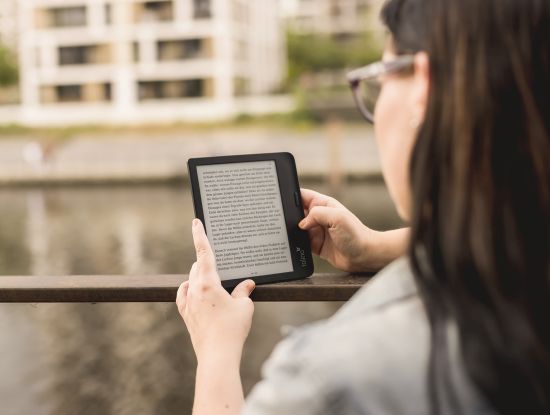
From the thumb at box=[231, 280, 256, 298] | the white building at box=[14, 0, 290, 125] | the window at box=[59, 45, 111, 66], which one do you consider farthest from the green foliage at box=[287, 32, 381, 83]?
the thumb at box=[231, 280, 256, 298]

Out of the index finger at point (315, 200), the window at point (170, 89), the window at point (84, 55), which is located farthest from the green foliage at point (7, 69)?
the index finger at point (315, 200)

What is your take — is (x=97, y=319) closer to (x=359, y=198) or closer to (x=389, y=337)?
(x=389, y=337)

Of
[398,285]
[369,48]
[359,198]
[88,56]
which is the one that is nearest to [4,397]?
[398,285]

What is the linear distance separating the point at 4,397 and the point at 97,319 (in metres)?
2.89

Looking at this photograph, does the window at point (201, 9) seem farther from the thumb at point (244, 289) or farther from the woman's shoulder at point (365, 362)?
the woman's shoulder at point (365, 362)

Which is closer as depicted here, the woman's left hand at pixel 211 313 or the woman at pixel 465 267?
the woman at pixel 465 267

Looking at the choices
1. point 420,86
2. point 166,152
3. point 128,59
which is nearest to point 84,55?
point 128,59

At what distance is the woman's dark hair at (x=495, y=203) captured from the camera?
0.73 m

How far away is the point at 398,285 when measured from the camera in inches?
31.0

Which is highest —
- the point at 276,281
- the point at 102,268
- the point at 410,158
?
the point at 410,158

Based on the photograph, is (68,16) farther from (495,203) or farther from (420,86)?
(495,203)

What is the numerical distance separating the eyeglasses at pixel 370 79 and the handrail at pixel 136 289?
0.38 metres

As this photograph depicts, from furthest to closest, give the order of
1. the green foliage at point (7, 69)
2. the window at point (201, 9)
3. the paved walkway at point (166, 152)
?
the green foliage at point (7, 69) < the window at point (201, 9) < the paved walkway at point (166, 152)

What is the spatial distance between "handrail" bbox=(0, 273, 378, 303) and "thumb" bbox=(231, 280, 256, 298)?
4 cm
